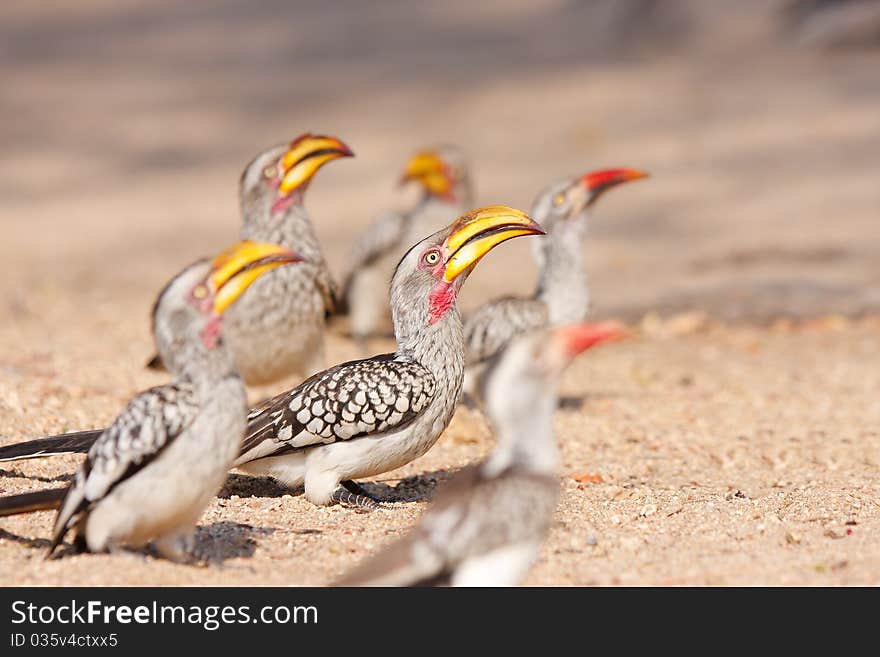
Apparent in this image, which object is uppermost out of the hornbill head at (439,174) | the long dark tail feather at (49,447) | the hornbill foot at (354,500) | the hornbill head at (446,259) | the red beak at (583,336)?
the hornbill head at (439,174)

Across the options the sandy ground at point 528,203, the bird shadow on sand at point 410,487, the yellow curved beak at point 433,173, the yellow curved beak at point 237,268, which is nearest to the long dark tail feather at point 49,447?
the sandy ground at point 528,203

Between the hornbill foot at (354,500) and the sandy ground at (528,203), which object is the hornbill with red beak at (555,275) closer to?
the sandy ground at (528,203)

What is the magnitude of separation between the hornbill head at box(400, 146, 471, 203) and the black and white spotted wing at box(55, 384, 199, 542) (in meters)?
5.73

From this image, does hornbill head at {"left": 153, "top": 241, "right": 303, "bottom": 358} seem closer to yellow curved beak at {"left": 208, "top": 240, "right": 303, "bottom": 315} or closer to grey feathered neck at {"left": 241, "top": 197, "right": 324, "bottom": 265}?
yellow curved beak at {"left": 208, "top": 240, "right": 303, "bottom": 315}

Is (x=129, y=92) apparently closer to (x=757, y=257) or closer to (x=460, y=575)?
(x=757, y=257)

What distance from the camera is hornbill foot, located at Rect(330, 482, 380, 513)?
6039 millimetres

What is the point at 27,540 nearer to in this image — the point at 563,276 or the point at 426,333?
the point at 426,333

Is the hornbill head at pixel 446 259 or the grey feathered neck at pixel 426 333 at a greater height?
the hornbill head at pixel 446 259

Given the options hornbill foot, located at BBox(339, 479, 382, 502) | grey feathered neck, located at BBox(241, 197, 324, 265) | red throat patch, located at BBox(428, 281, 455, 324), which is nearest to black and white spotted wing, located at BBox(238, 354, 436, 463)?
red throat patch, located at BBox(428, 281, 455, 324)

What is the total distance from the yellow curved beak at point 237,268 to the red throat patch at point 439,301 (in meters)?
1.28

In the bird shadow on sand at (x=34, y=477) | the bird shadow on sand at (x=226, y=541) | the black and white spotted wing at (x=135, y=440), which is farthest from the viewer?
the bird shadow on sand at (x=34, y=477)

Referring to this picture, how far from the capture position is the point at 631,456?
7.53 m

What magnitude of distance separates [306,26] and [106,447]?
869 inches

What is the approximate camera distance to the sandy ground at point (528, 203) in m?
5.54
